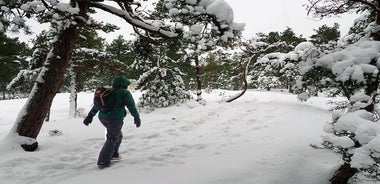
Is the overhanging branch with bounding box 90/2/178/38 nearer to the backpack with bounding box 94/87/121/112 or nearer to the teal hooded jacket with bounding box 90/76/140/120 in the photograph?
the teal hooded jacket with bounding box 90/76/140/120

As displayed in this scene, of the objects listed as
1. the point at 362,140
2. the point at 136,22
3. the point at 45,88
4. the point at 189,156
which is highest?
the point at 136,22

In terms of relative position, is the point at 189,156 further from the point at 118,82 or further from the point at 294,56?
the point at 294,56

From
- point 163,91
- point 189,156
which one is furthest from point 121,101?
point 163,91

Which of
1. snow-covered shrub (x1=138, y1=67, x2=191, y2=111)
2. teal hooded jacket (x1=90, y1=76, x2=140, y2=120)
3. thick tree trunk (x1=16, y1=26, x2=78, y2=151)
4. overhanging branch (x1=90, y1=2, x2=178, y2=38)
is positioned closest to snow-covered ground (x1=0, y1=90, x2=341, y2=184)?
thick tree trunk (x1=16, y1=26, x2=78, y2=151)

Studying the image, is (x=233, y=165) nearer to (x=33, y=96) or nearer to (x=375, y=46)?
(x=375, y=46)

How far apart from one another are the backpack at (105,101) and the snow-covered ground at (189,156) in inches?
44.2

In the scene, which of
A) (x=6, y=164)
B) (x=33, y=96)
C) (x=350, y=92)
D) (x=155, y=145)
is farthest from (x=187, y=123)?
(x=350, y=92)

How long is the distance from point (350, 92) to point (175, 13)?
114 inches

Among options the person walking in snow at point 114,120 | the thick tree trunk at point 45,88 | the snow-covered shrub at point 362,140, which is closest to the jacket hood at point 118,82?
the person walking in snow at point 114,120

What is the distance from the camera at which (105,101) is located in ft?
17.5

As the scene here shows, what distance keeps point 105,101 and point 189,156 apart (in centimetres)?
217

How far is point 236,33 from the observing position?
16.0 ft

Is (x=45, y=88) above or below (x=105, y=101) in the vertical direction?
above

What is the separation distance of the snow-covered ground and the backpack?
112cm
